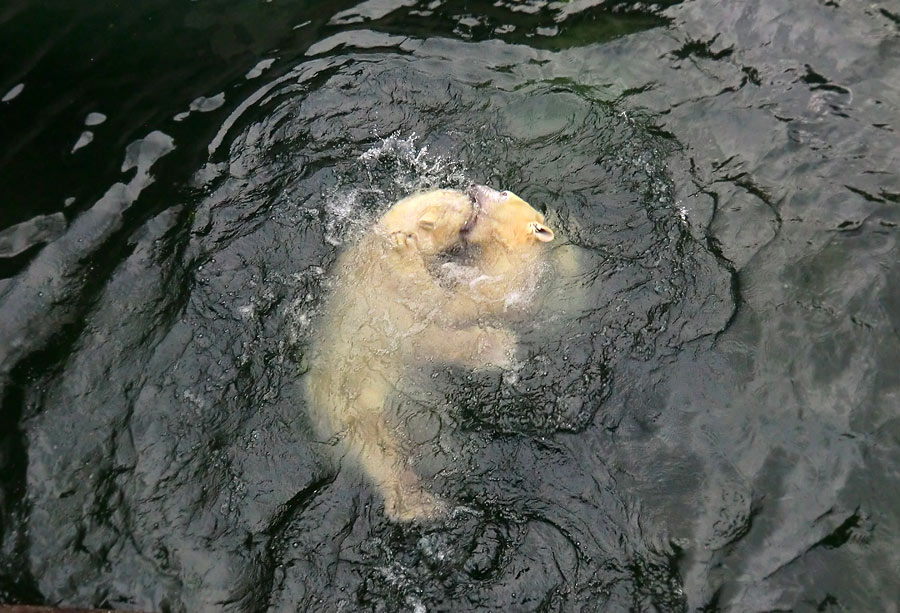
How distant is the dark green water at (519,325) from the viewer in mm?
4641

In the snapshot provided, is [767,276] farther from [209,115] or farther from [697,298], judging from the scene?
[209,115]

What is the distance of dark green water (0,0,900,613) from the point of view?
4.64m

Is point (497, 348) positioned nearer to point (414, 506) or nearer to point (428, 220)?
point (428, 220)

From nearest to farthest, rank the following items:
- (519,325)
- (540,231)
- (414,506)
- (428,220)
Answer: (414,506) → (519,325) → (428,220) → (540,231)

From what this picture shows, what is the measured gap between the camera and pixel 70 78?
7.60 meters

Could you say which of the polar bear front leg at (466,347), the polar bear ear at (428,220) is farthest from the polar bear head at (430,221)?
the polar bear front leg at (466,347)

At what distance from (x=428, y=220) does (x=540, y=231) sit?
1.06 metres

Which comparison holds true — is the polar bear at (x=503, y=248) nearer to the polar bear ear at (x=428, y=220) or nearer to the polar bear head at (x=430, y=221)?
the polar bear head at (x=430, y=221)

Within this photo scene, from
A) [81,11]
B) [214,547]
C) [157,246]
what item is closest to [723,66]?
[157,246]

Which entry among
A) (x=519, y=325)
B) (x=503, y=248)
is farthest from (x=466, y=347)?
(x=503, y=248)

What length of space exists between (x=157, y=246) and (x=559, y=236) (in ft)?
12.9

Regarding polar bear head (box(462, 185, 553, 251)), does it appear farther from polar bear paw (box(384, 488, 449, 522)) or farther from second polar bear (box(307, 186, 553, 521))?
polar bear paw (box(384, 488, 449, 522))

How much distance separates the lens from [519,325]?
587cm

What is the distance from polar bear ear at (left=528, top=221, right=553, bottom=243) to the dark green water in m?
0.46
